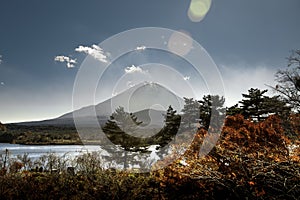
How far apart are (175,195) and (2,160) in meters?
6.91

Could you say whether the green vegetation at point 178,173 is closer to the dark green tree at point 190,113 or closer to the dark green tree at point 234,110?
the dark green tree at point 234,110

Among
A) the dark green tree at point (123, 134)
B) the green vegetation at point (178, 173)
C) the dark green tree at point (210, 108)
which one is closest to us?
the green vegetation at point (178, 173)

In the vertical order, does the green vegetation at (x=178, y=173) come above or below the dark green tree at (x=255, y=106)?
below

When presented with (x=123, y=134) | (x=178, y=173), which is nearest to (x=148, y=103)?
(x=123, y=134)

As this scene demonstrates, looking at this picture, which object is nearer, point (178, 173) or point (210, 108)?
point (178, 173)

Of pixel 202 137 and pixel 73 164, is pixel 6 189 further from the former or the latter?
pixel 202 137

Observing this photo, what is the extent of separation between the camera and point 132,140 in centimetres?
1802

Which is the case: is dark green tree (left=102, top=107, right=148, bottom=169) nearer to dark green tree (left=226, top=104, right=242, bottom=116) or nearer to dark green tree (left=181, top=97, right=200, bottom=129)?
dark green tree (left=181, top=97, right=200, bottom=129)

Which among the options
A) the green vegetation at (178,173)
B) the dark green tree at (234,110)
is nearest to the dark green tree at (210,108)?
the dark green tree at (234,110)

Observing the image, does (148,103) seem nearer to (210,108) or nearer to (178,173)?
(210,108)

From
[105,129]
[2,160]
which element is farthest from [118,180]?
[105,129]

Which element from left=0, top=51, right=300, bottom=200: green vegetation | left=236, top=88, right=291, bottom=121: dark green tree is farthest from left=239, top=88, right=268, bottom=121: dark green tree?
left=0, top=51, right=300, bottom=200: green vegetation

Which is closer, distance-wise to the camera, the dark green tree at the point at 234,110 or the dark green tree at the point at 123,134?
the dark green tree at the point at 234,110

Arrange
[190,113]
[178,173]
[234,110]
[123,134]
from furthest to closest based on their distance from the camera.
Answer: [123,134], [190,113], [234,110], [178,173]
